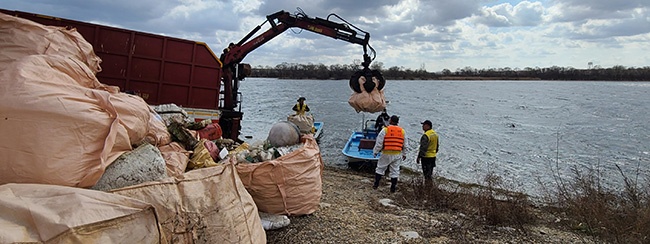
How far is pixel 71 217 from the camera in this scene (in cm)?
201

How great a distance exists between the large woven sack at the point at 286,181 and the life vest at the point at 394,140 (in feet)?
10.4

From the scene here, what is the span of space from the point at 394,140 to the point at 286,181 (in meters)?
3.72

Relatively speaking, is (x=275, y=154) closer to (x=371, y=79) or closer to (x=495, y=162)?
(x=371, y=79)

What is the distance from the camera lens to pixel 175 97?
27.5 feet

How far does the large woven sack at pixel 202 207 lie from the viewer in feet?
8.88

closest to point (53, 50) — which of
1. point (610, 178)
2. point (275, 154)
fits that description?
point (275, 154)

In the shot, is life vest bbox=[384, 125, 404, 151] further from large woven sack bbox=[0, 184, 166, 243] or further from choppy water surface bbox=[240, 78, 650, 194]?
large woven sack bbox=[0, 184, 166, 243]

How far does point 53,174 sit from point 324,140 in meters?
16.8

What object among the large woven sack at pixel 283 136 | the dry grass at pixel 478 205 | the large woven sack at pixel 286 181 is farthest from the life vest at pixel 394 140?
the large woven sack at pixel 286 181

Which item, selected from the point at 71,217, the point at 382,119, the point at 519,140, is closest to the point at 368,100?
the point at 382,119

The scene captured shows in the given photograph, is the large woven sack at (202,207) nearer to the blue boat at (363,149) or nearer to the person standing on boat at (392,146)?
the person standing on boat at (392,146)

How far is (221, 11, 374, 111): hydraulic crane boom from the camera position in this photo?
33.0 ft

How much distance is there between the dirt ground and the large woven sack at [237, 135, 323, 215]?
235 mm

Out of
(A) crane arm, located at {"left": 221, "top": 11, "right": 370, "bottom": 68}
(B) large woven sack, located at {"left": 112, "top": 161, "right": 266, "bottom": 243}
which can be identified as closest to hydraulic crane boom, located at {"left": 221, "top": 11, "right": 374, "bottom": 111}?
(A) crane arm, located at {"left": 221, "top": 11, "right": 370, "bottom": 68}
